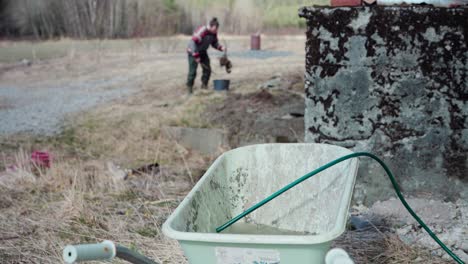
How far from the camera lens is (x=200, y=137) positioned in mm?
7078

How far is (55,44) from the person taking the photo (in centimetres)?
1460

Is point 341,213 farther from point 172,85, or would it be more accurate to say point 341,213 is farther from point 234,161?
point 172,85

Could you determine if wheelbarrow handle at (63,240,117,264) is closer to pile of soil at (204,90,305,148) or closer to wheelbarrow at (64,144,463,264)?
wheelbarrow at (64,144,463,264)

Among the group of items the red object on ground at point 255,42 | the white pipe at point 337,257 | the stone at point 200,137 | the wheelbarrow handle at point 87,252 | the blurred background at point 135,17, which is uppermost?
the blurred background at point 135,17

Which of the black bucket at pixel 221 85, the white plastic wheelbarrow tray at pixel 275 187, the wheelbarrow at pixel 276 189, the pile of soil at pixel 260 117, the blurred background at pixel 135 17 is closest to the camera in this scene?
the wheelbarrow at pixel 276 189

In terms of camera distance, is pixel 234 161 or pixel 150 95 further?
pixel 150 95

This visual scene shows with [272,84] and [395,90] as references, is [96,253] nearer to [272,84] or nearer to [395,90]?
[395,90]

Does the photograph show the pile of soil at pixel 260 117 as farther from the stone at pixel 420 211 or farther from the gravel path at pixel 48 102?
the gravel path at pixel 48 102

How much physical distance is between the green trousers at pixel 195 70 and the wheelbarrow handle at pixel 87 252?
295 inches

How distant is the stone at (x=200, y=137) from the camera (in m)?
6.95

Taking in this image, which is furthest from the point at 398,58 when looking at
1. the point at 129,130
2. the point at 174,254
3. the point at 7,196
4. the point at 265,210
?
the point at 129,130

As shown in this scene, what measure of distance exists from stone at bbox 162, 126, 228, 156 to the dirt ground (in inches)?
4.1

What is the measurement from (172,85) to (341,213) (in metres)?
8.10

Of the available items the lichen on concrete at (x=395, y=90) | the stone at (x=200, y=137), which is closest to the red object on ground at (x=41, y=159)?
the stone at (x=200, y=137)
